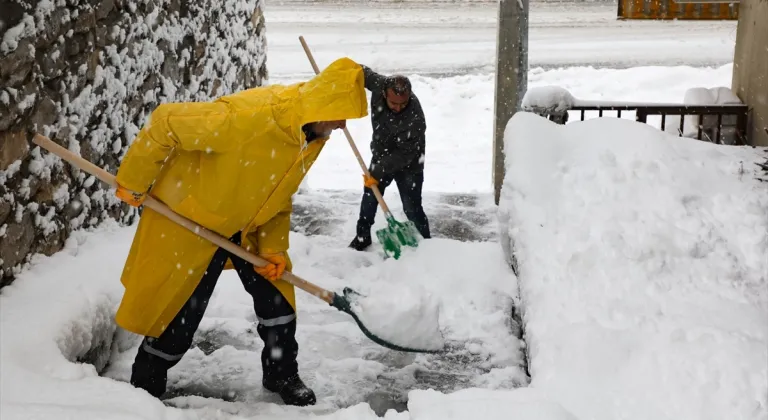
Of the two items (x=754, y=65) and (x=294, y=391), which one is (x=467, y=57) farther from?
(x=294, y=391)

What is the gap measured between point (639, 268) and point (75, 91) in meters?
2.95

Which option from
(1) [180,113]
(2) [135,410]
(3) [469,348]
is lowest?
(3) [469,348]

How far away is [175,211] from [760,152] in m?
3.32

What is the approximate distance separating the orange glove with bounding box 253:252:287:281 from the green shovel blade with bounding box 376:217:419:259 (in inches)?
75.8

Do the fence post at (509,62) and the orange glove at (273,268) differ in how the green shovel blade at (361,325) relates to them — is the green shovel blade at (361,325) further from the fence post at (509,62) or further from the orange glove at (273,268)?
the fence post at (509,62)

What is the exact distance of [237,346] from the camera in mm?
3963

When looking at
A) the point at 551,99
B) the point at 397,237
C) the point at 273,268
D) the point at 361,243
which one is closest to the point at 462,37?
the point at 551,99

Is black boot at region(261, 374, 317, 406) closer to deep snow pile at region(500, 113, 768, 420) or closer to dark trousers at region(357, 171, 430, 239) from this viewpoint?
deep snow pile at region(500, 113, 768, 420)

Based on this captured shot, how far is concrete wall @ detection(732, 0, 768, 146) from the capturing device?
5.82m

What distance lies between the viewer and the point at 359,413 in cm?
295

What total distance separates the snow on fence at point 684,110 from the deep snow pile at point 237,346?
141 cm

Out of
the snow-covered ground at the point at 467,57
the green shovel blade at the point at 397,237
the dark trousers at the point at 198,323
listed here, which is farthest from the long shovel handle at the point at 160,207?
the snow-covered ground at the point at 467,57

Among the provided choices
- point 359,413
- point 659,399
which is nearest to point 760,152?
point 659,399

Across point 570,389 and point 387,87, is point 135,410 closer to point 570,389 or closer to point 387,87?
point 570,389
